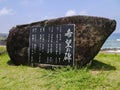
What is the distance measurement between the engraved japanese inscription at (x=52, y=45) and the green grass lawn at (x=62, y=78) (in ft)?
1.79

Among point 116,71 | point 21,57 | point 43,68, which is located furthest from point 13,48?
point 116,71

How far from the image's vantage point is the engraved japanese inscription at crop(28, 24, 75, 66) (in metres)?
9.91

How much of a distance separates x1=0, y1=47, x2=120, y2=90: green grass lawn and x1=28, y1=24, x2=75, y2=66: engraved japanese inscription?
1.79 feet

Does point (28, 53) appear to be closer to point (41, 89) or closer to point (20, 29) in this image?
point (20, 29)

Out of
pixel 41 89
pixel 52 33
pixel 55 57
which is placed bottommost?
pixel 41 89

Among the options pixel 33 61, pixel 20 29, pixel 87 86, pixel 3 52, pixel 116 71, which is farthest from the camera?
pixel 3 52

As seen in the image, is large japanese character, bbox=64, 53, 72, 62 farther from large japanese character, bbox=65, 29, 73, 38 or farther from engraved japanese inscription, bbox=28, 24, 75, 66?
large japanese character, bbox=65, 29, 73, 38

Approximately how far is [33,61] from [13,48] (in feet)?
4.28

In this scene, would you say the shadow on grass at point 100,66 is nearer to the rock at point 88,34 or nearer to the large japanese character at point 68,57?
the rock at point 88,34

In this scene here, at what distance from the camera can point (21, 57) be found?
11.2m

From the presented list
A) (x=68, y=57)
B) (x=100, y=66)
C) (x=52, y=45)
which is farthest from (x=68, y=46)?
(x=100, y=66)

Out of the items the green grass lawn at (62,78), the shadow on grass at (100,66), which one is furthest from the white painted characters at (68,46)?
the shadow on grass at (100,66)

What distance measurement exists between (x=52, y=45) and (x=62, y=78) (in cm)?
209

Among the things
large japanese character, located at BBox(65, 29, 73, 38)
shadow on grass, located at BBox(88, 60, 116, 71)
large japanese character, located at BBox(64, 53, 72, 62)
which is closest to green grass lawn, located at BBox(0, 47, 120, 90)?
shadow on grass, located at BBox(88, 60, 116, 71)
